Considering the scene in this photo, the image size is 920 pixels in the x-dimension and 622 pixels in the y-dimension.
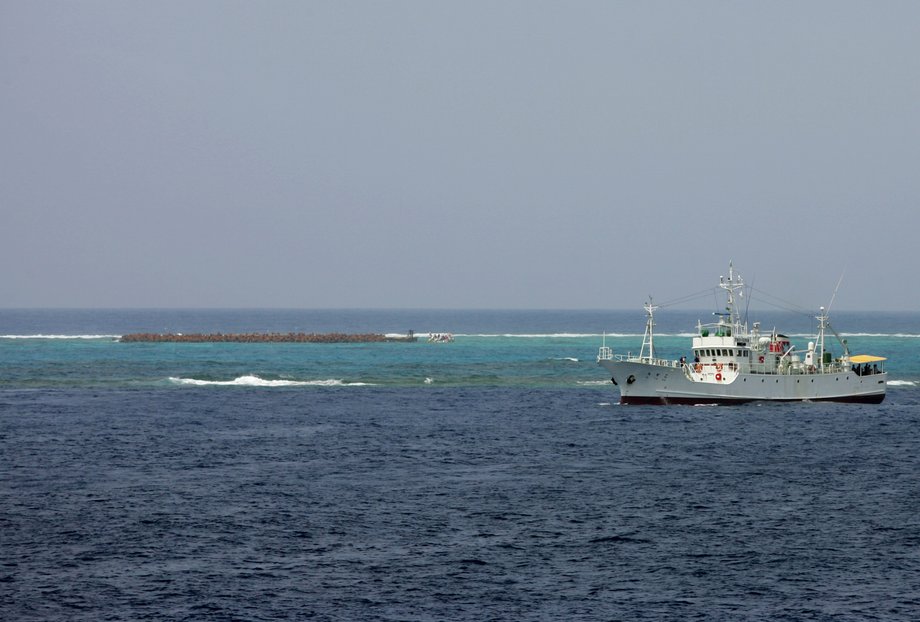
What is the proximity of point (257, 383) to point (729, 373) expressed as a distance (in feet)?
169

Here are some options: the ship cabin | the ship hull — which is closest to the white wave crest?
the ship hull

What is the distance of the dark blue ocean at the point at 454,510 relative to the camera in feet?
125

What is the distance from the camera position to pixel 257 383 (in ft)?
388

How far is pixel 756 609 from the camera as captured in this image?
36.9 meters

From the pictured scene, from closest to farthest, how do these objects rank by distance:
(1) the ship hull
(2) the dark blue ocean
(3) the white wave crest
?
1. (2) the dark blue ocean
2. (1) the ship hull
3. (3) the white wave crest

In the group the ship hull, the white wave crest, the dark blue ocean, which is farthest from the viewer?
the white wave crest

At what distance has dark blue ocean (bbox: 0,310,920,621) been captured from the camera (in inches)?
1497

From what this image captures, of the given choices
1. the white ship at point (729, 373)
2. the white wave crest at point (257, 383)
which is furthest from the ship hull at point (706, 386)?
the white wave crest at point (257, 383)

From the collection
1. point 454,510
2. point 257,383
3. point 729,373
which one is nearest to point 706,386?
point 729,373

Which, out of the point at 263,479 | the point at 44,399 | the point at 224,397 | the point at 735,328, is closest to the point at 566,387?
the point at 735,328

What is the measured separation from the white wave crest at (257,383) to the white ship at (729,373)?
34980mm

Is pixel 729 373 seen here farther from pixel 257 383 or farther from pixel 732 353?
pixel 257 383

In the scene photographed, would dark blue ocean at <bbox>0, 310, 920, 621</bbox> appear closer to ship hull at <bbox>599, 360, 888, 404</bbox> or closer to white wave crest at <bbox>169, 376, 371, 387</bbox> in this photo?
ship hull at <bbox>599, 360, 888, 404</bbox>

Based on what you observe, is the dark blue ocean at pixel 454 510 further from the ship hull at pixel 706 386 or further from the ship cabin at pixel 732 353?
the ship cabin at pixel 732 353
